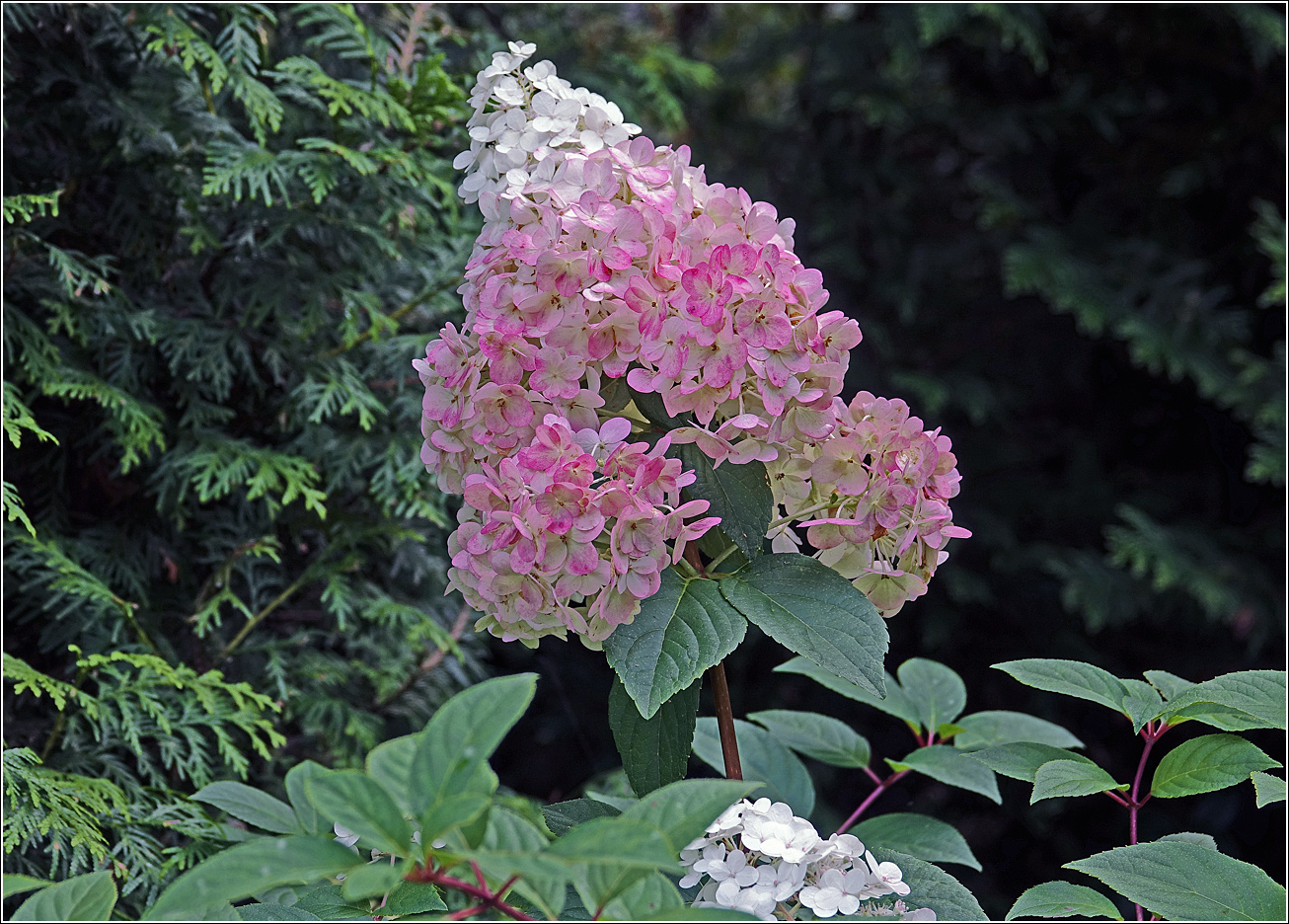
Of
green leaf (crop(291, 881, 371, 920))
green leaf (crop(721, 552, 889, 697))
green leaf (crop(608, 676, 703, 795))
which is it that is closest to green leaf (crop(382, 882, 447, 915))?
green leaf (crop(291, 881, 371, 920))

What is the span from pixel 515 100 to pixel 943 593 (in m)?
1.62

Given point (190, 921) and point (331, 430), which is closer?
point (190, 921)

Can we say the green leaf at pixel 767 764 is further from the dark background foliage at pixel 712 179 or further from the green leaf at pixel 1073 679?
the dark background foliage at pixel 712 179

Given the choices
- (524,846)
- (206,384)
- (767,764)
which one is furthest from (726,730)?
(206,384)

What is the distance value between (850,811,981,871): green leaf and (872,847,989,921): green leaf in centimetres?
10

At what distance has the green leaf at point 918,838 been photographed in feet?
2.57

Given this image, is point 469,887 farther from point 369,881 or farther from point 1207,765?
point 1207,765

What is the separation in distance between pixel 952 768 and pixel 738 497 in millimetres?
315

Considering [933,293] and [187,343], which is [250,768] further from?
[933,293]

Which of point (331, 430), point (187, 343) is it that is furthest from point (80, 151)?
point (331, 430)

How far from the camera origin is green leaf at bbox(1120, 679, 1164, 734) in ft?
2.25

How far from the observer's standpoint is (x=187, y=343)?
1.12m

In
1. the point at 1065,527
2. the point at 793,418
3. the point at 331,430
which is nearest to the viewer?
the point at 793,418

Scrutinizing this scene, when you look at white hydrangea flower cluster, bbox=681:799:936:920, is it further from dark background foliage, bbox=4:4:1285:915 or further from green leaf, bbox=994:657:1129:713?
dark background foliage, bbox=4:4:1285:915
